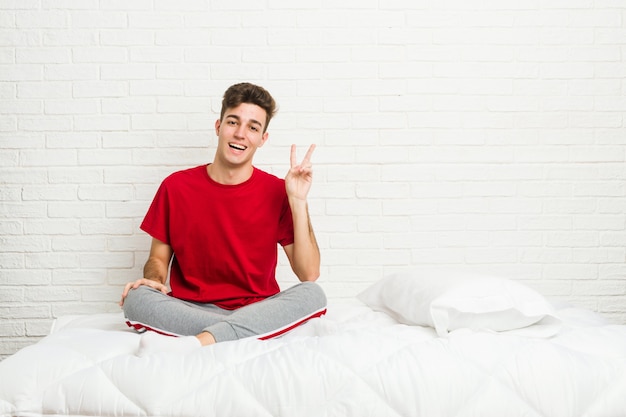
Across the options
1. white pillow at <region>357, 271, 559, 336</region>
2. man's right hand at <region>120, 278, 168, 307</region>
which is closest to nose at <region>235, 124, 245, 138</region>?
man's right hand at <region>120, 278, 168, 307</region>

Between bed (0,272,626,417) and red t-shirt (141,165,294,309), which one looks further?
red t-shirt (141,165,294,309)

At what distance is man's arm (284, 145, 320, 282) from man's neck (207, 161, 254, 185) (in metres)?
0.19

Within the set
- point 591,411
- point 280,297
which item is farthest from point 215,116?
point 591,411

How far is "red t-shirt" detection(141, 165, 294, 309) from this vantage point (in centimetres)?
252

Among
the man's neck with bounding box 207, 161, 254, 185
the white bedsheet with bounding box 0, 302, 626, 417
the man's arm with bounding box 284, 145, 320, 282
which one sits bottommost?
the white bedsheet with bounding box 0, 302, 626, 417

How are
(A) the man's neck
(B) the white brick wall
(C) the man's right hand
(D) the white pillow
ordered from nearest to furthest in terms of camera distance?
1. (D) the white pillow
2. (C) the man's right hand
3. (A) the man's neck
4. (B) the white brick wall

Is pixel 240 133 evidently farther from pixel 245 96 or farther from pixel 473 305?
pixel 473 305

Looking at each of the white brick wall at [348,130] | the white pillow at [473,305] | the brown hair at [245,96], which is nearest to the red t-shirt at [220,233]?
the brown hair at [245,96]

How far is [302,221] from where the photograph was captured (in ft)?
8.41

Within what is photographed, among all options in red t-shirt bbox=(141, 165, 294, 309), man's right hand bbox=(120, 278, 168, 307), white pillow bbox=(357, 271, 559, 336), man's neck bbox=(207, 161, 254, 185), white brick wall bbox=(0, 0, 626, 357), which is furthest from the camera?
white brick wall bbox=(0, 0, 626, 357)

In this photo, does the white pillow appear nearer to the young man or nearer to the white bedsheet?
the white bedsheet

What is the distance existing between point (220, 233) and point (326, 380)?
1.08 m

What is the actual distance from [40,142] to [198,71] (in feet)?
2.64

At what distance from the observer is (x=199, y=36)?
3.03 meters
